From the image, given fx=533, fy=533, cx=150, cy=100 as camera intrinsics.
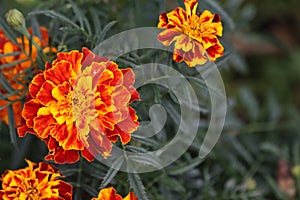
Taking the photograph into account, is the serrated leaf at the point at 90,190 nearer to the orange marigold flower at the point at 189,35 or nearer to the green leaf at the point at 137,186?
the green leaf at the point at 137,186

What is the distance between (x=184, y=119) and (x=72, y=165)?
0.26m

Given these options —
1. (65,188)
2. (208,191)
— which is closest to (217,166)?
(208,191)

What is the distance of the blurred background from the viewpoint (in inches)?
49.3

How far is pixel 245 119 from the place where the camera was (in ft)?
6.36

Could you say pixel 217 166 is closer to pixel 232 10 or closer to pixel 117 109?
pixel 232 10

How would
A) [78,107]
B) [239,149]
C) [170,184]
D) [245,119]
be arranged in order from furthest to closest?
1. [245,119]
2. [239,149]
3. [170,184]
4. [78,107]

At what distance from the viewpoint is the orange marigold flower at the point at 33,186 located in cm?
92

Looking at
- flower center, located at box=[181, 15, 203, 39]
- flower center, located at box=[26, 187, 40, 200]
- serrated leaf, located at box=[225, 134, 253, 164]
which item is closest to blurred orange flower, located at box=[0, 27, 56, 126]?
flower center, located at box=[26, 187, 40, 200]

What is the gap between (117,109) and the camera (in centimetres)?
87

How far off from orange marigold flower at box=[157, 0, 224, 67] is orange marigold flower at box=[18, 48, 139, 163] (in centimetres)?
12

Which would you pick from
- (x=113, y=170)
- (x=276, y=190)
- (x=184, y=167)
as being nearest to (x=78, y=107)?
(x=113, y=170)

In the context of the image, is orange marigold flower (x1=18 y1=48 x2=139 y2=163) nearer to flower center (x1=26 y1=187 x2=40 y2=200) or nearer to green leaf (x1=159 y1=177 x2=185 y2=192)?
flower center (x1=26 y1=187 x2=40 y2=200)

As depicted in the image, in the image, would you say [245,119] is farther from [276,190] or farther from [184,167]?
[184,167]

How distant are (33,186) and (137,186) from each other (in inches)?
7.3
